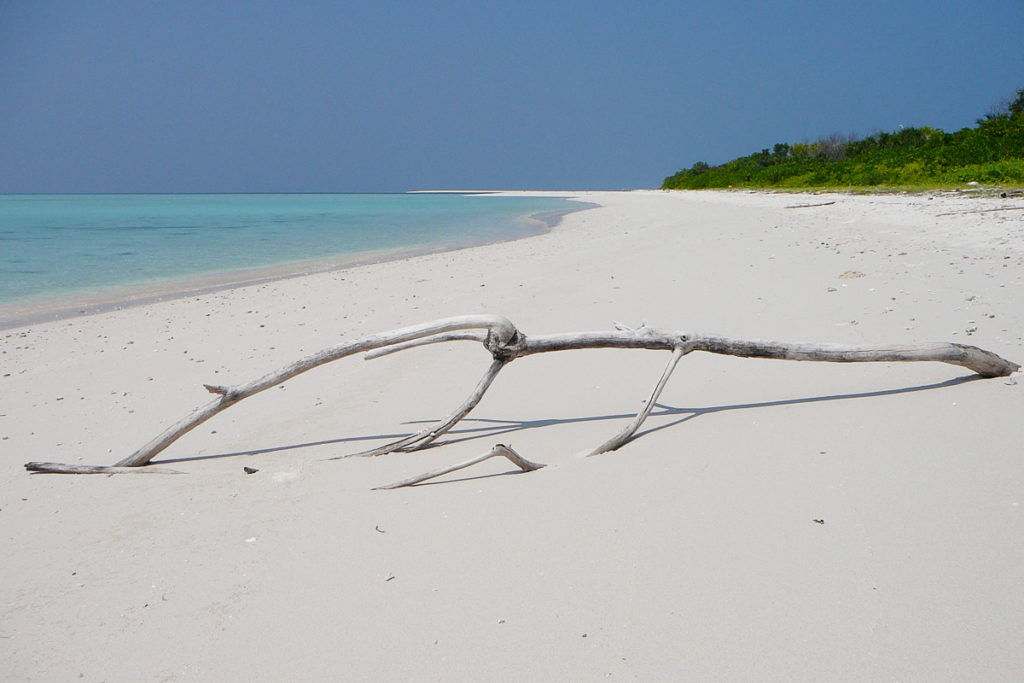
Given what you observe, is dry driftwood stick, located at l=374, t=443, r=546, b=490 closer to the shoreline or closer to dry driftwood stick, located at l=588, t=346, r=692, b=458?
dry driftwood stick, located at l=588, t=346, r=692, b=458

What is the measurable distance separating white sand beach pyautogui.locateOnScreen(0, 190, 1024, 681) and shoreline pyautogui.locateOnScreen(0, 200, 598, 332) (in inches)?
189

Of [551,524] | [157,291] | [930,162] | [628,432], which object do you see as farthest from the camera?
[930,162]

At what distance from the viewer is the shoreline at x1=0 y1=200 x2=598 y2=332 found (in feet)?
30.5

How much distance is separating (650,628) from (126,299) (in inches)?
434

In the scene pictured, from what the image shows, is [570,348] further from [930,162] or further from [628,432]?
[930,162]

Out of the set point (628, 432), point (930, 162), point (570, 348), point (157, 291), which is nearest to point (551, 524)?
point (628, 432)

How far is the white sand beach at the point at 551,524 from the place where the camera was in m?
1.69

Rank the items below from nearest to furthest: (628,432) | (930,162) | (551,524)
Answer: (551,524) < (628,432) < (930,162)

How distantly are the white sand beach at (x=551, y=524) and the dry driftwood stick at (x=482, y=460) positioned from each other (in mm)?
58

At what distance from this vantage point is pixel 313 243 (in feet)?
64.6

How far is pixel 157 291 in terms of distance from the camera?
11.2 meters

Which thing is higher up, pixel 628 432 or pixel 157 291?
pixel 628 432

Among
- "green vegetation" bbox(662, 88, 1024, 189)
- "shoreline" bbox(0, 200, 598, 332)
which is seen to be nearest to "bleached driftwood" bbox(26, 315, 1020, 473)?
"shoreline" bbox(0, 200, 598, 332)

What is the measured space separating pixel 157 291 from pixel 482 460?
10.6 meters
